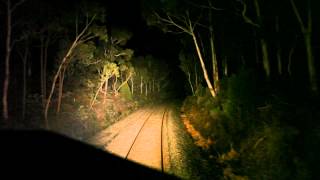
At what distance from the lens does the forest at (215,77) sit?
569 inches

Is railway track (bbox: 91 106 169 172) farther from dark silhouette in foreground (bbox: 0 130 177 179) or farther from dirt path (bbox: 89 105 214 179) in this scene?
dark silhouette in foreground (bbox: 0 130 177 179)

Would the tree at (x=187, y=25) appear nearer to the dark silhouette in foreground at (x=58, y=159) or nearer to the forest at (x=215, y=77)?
the forest at (x=215, y=77)

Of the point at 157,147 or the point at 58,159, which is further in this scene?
the point at 157,147

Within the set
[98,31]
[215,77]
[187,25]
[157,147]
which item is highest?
[187,25]

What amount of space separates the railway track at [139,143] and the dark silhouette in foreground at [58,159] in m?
0.74

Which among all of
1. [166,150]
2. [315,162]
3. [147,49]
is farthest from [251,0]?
[147,49]

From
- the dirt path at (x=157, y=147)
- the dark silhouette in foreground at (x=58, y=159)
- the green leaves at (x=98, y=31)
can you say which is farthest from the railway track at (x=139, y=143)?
the green leaves at (x=98, y=31)

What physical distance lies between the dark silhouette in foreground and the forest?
7.57 ft

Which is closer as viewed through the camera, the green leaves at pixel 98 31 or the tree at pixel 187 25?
the green leaves at pixel 98 31

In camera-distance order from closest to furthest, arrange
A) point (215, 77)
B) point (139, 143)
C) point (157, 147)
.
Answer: point (157, 147), point (139, 143), point (215, 77)

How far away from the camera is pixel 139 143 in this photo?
21.9 m

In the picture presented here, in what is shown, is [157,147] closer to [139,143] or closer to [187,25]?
[139,143]

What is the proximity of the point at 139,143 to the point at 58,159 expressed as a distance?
6.01m

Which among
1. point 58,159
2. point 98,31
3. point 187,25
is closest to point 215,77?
point 187,25
